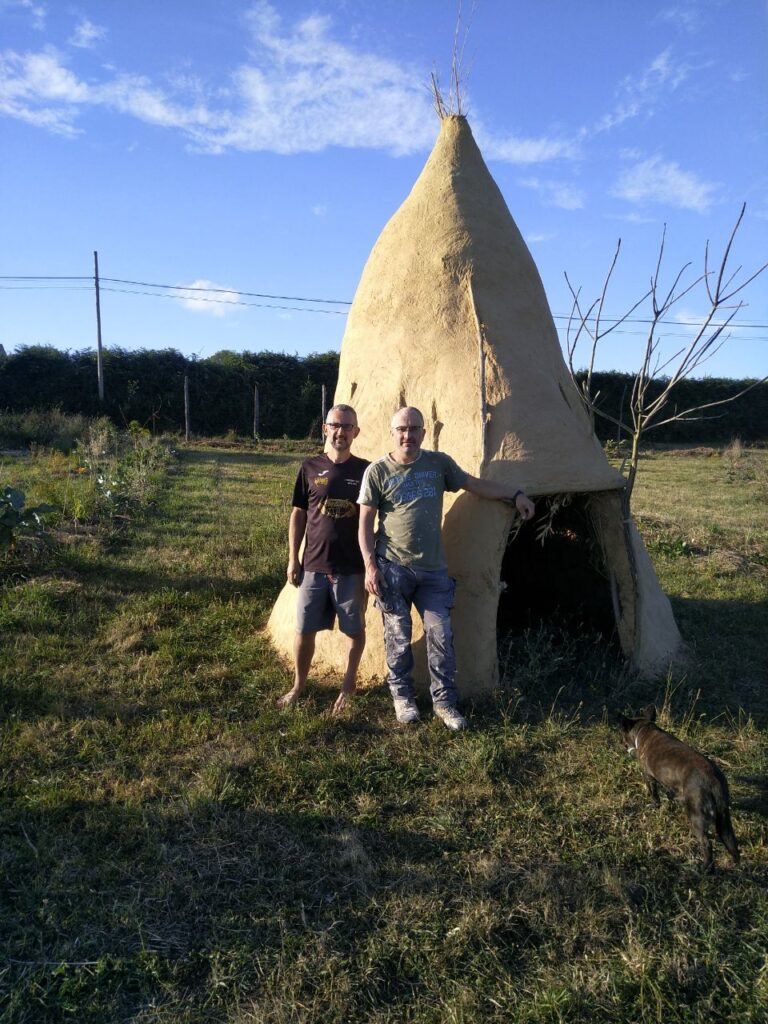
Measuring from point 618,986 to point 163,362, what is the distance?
867 inches

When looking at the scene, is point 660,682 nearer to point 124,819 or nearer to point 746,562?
point 124,819

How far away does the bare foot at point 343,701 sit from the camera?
4285mm

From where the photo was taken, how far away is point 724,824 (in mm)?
A: 2947

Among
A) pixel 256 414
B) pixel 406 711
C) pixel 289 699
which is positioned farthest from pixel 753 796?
pixel 256 414

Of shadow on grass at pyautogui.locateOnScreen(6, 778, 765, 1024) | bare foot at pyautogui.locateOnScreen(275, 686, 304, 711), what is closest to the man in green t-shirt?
bare foot at pyautogui.locateOnScreen(275, 686, 304, 711)

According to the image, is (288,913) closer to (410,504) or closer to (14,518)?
(410,504)

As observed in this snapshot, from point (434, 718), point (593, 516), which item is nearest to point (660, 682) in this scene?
point (593, 516)

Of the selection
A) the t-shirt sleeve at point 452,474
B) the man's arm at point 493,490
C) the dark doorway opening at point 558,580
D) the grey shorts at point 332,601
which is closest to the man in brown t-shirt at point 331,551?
the grey shorts at point 332,601

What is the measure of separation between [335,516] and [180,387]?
19081 millimetres

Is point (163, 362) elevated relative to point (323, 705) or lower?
elevated

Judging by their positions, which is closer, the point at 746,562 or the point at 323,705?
the point at 323,705

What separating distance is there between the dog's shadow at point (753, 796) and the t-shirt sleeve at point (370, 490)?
2.36 metres

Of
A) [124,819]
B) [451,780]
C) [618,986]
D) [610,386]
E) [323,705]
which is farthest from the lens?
[610,386]

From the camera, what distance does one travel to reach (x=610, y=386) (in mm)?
25625
